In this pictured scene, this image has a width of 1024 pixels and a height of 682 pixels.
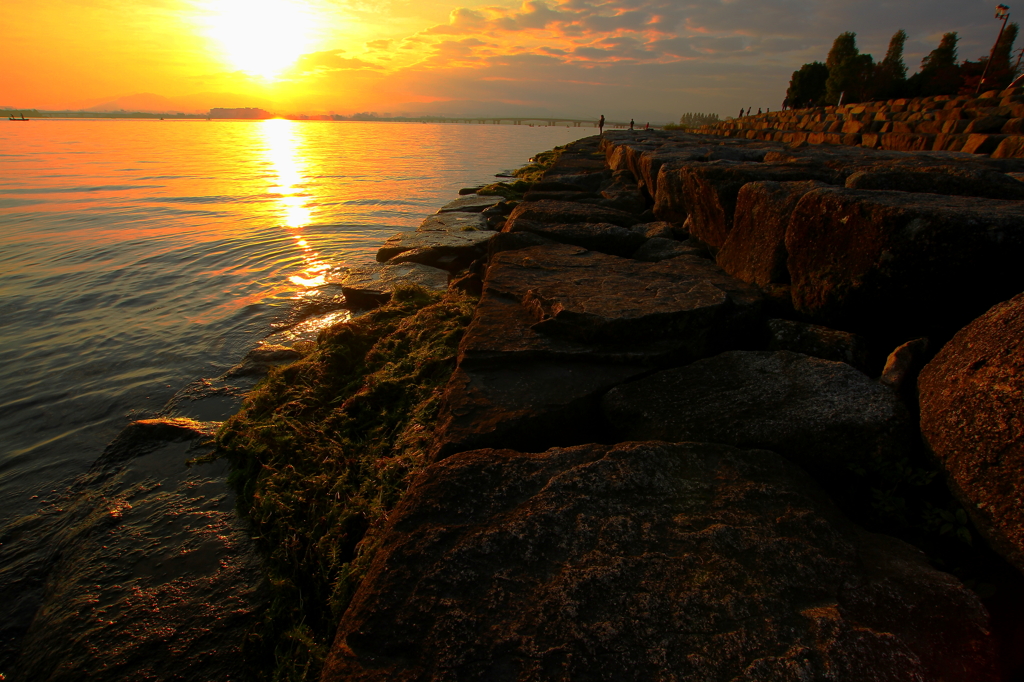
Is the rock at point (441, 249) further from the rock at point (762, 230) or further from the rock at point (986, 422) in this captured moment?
the rock at point (986, 422)

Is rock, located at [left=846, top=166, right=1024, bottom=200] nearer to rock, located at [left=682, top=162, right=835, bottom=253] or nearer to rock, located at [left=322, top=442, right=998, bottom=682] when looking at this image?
rock, located at [left=682, top=162, right=835, bottom=253]

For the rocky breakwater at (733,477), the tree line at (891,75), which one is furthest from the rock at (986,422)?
the tree line at (891,75)

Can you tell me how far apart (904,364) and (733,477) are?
1.03 meters

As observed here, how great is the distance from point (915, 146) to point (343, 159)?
2857 centimetres

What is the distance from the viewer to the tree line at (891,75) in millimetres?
24688

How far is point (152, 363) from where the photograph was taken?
5.30m

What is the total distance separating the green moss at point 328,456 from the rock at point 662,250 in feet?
5.74

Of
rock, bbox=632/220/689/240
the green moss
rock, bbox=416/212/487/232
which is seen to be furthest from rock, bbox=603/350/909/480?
rock, bbox=416/212/487/232

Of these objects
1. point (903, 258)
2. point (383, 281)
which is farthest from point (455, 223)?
point (903, 258)

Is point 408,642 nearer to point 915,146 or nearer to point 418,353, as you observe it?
point 418,353

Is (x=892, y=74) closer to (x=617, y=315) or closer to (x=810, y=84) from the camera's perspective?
(x=810, y=84)

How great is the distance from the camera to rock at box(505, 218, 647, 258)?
4.71 meters

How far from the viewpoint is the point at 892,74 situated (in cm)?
3183

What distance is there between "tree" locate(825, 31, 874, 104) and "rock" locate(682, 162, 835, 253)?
35.5m
